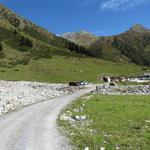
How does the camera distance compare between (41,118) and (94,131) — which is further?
(41,118)

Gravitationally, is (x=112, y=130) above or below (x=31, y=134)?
above

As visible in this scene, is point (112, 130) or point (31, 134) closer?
point (31, 134)

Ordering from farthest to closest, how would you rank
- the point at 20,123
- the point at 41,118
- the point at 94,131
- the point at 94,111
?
the point at 94,111 < the point at 41,118 < the point at 20,123 < the point at 94,131

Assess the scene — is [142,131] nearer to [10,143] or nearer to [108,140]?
[108,140]

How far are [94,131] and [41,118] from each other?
1185 centimetres

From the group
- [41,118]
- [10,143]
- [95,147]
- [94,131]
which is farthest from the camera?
[41,118]

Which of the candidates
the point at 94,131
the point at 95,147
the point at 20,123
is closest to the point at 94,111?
the point at 20,123

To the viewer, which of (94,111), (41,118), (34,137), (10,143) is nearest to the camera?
(10,143)

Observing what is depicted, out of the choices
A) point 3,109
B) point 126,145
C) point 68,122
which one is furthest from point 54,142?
point 3,109

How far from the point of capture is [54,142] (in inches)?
1169

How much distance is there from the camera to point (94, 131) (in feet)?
112

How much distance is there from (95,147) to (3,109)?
101 feet

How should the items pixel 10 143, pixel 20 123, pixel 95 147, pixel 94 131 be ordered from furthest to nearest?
pixel 20 123 < pixel 94 131 < pixel 10 143 < pixel 95 147

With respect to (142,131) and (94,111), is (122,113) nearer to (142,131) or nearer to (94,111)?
(94,111)
